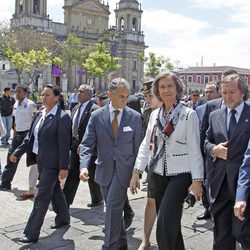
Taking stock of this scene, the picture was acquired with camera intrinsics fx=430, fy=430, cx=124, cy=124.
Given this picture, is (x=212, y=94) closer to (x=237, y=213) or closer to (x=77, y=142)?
(x=77, y=142)

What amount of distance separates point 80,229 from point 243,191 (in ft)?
9.80

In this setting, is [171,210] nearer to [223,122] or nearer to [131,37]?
[223,122]

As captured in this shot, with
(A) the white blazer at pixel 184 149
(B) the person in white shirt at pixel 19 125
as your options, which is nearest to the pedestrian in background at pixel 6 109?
(B) the person in white shirt at pixel 19 125

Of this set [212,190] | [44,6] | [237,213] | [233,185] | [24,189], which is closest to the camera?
[237,213]

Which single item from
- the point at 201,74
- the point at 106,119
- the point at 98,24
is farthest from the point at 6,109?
the point at 201,74

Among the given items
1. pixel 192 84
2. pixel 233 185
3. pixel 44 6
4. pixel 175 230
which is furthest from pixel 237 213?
pixel 192 84

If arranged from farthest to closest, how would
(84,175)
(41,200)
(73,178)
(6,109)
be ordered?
(6,109) → (73,178) → (41,200) → (84,175)

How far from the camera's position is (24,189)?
8312mm

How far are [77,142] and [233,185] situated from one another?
139 inches

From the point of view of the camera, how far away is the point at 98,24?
85.0 metres

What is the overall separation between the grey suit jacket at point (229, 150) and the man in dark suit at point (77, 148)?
2.90 m

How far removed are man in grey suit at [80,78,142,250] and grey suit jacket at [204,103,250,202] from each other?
0.87m

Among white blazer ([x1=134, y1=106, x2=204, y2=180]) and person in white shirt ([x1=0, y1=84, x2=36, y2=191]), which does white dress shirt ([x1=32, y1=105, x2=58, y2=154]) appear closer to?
white blazer ([x1=134, y1=106, x2=204, y2=180])

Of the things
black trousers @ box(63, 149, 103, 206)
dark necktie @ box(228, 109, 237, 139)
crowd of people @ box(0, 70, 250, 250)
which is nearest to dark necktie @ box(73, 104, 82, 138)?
black trousers @ box(63, 149, 103, 206)
